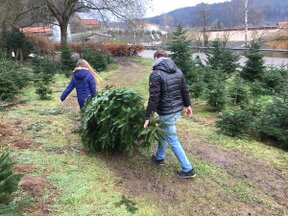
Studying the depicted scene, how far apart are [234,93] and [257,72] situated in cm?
432

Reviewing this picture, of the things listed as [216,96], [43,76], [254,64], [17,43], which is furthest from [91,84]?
[17,43]

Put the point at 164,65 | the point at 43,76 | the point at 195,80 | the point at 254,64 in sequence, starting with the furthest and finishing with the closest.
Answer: the point at 254,64 < the point at 195,80 < the point at 43,76 < the point at 164,65

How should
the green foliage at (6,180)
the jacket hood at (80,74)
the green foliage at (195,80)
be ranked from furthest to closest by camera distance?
1. the green foliage at (195,80)
2. the jacket hood at (80,74)
3. the green foliage at (6,180)

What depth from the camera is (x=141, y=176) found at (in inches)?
216

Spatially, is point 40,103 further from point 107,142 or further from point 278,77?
point 278,77

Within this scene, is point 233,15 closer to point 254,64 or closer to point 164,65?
point 254,64

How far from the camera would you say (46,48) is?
23266 mm

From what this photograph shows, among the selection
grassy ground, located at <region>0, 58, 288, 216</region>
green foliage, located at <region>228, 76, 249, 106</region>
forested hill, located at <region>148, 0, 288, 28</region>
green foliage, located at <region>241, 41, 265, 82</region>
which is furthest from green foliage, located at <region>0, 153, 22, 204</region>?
forested hill, located at <region>148, 0, 288, 28</region>

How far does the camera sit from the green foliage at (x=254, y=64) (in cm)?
1445

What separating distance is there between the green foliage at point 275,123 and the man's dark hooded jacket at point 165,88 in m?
3.16

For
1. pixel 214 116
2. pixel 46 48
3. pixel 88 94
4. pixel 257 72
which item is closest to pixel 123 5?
pixel 46 48

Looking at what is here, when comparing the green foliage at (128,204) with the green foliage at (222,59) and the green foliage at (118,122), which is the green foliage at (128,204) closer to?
the green foliage at (118,122)

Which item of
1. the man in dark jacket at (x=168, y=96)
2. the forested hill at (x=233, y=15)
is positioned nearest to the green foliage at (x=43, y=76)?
the forested hill at (x=233, y=15)

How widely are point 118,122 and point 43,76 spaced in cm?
822
